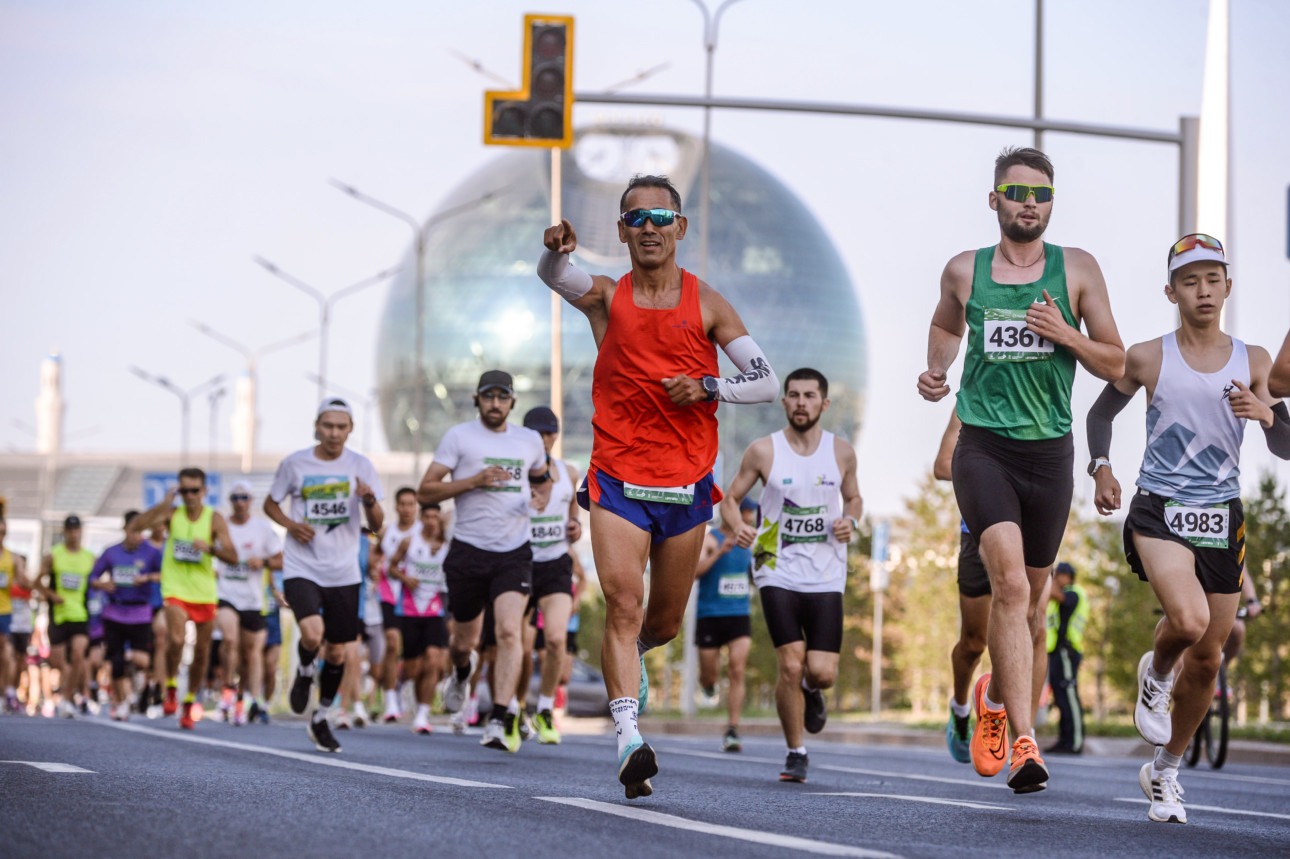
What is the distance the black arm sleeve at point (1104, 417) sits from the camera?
8180mm

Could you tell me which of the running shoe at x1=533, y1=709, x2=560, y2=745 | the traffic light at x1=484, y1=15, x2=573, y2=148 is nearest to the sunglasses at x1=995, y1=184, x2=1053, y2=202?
the running shoe at x1=533, y1=709, x2=560, y2=745

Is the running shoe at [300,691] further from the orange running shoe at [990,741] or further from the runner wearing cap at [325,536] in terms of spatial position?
the orange running shoe at [990,741]

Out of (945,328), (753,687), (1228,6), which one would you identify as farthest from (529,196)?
(945,328)

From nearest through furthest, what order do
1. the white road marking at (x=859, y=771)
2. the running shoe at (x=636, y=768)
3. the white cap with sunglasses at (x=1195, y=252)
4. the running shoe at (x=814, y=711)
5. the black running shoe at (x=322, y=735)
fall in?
the running shoe at (x=636, y=768) → the white cap with sunglasses at (x=1195, y=252) → the white road marking at (x=859, y=771) → the running shoe at (x=814, y=711) → the black running shoe at (x=322, y=735)

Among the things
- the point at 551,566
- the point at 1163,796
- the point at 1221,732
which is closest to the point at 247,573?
the point at 551,566

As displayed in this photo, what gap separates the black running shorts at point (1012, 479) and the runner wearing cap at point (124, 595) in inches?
589

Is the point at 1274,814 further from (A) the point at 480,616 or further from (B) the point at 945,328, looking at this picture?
(A) the point at 480,616

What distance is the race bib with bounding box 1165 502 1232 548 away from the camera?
773 centimetres

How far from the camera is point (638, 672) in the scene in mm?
7738

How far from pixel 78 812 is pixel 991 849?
108 inches

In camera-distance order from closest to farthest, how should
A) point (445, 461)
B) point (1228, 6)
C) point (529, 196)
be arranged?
point (445, 461)
point (1228, 6)
point (529, 196)

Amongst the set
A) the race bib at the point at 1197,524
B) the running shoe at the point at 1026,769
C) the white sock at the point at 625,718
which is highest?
the race bib at the point at 1197,524

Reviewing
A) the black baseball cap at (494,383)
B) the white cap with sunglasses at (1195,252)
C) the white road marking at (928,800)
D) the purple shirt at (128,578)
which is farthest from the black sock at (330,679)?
the purple shirt at (128,578)

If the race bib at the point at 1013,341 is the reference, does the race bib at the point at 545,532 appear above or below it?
below
